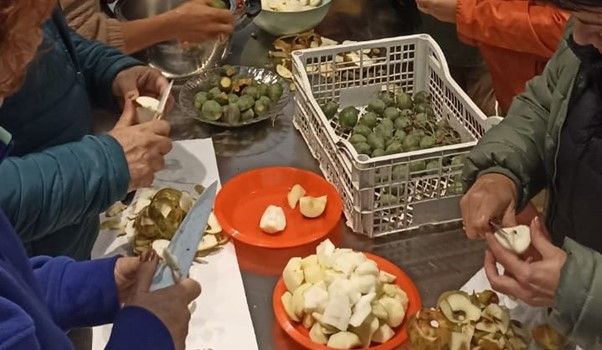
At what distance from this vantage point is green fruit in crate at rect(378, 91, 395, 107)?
1.42 metres

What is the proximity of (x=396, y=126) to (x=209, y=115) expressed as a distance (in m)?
0.34

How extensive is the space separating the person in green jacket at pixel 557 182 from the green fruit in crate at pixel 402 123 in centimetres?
26

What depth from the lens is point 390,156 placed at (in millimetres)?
1147

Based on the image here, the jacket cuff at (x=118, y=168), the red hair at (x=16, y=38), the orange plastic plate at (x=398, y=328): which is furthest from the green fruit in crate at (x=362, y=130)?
the red hair at (x=16, y=38)

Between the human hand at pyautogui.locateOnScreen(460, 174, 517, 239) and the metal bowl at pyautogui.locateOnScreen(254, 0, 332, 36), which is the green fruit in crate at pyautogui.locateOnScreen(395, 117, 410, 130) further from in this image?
the metal bowl at pyautogui.locateOnScreen(254, 0, 332, 36)

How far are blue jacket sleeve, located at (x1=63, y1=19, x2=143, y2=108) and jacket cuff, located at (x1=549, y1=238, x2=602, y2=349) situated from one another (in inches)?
31.2

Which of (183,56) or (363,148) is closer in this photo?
(363,148)

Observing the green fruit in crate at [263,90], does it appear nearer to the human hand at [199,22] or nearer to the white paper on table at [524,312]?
the human hand at [199,22]

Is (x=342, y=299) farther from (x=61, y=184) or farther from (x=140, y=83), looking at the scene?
(x=140, y=83)

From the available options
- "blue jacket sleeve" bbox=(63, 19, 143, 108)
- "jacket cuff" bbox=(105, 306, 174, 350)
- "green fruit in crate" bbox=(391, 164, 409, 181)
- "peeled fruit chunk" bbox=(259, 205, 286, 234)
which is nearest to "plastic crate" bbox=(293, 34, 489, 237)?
"green fruit in crate" bbox=(391, 164, 409, 181)

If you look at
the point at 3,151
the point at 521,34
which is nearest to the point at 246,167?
the point at 521,34

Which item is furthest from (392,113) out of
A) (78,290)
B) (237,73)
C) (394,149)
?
(78,290)

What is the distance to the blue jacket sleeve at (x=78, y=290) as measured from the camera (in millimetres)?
894

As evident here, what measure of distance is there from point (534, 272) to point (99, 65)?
796mm
